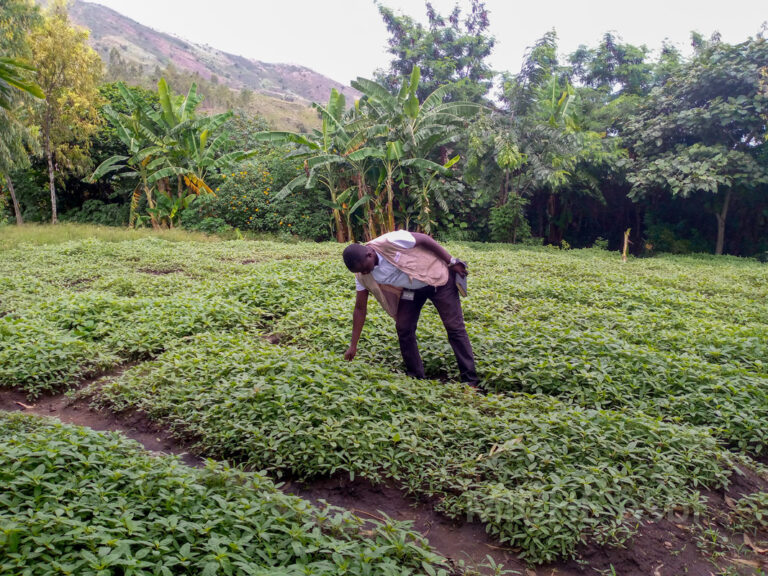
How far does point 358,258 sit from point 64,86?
697 inches

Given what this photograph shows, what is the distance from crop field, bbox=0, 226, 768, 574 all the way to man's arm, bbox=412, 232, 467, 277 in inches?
39.3

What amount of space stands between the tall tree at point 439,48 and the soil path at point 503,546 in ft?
75.8

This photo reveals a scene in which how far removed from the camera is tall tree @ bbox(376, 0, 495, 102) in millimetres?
24438

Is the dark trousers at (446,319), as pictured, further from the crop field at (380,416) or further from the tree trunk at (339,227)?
the tree trunk at (339,227)

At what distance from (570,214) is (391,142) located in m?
7.33

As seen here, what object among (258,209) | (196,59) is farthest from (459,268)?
(196,59)

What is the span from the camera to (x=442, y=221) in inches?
719

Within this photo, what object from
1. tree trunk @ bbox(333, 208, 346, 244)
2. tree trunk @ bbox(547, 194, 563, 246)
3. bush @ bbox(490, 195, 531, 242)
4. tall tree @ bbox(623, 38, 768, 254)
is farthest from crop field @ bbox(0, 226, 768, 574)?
tree trunk @ bbox(547, 194, 563, 246)

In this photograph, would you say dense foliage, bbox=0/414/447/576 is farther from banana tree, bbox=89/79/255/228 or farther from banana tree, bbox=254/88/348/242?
banana tree, bbox=89/79/255/228

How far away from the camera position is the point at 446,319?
4941mm

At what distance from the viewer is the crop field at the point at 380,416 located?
268 centimetres

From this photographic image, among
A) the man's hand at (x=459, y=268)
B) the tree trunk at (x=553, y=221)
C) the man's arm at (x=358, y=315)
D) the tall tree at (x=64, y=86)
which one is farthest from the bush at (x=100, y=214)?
the man's hand at (x=459, y=268)

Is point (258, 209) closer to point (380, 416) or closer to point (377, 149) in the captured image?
point (377, 149)

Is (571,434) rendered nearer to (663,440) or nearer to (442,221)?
(663,440)
